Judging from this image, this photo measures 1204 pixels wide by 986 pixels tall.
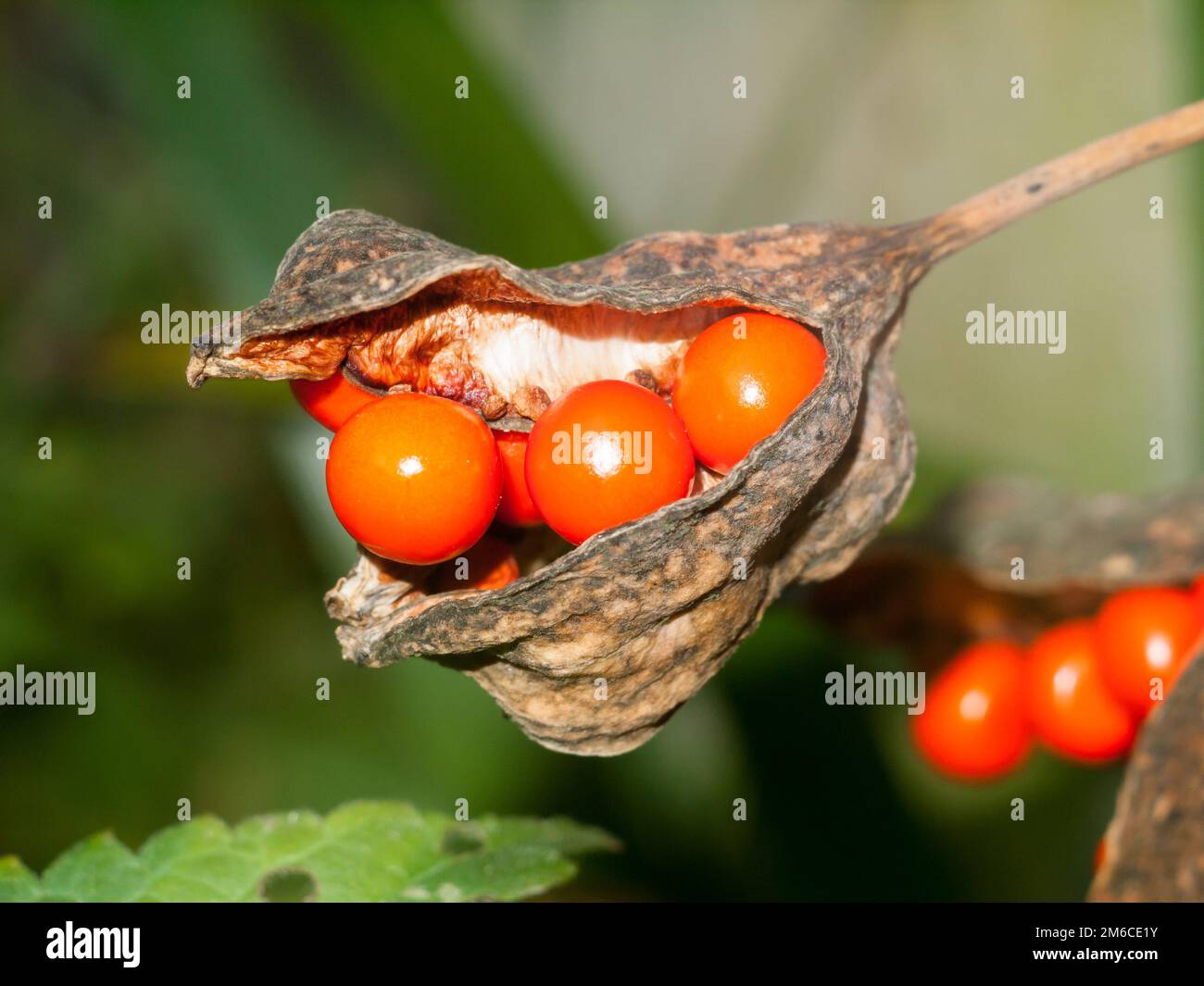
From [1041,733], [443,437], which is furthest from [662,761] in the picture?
[443,437]

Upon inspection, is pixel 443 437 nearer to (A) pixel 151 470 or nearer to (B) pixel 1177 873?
(B) pixel 1177 873

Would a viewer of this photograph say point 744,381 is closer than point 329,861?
Yes

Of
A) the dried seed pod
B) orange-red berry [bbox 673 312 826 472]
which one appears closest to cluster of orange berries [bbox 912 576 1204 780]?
the dried seed pod

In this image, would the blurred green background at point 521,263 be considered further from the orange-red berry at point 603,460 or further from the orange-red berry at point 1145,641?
the orange-red berry at point 603,460

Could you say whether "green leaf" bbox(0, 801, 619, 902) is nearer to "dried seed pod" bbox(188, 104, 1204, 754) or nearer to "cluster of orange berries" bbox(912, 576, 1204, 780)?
"dried seed pod" bbox(188, 104, 1204, 754)

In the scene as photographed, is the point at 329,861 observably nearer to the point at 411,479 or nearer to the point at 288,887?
the point at 288,887

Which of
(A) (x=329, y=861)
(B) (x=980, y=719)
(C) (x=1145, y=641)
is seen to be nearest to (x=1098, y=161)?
(C) (x=1145, y=641)

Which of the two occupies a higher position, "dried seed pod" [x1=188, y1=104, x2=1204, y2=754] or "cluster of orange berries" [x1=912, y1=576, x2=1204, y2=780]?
"dried seed pod" [x1=188, y1=104, x2=1204, y2=754]
